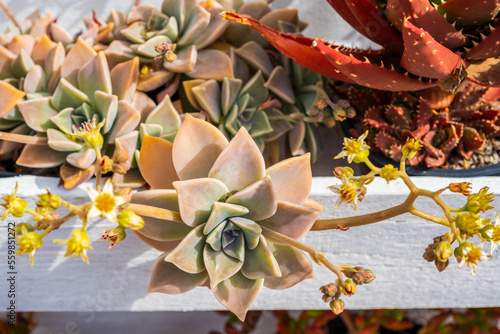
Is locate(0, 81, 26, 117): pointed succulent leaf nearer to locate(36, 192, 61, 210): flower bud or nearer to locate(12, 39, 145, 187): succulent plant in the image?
locate(12, 39, 145, 187): succulent plant

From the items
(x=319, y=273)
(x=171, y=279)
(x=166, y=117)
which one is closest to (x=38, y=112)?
(x=166, y=117)

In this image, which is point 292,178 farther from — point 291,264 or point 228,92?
point 228,92

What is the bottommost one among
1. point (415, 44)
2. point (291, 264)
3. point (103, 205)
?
point (291, 264)

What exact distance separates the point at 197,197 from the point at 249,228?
6 cm

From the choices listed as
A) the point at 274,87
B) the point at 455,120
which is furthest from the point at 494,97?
the point at 274,87

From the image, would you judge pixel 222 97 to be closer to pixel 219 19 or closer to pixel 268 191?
pixel 219 19

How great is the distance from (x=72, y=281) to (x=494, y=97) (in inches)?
25.0

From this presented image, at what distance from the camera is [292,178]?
1.43 ft

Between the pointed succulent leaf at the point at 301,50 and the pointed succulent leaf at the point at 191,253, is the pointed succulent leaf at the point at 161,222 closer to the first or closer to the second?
the pointed succulent leaf at the point at 191,253

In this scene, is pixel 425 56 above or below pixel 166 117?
above

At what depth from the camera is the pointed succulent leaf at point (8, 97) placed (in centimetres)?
54

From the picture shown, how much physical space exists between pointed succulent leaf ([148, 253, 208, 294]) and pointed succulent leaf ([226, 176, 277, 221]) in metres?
0.09

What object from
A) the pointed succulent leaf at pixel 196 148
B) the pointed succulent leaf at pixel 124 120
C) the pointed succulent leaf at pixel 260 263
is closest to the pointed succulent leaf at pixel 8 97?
the pointed succulent leaf at pixel 124 120

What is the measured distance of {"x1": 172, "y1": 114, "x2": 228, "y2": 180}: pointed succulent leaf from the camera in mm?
431
